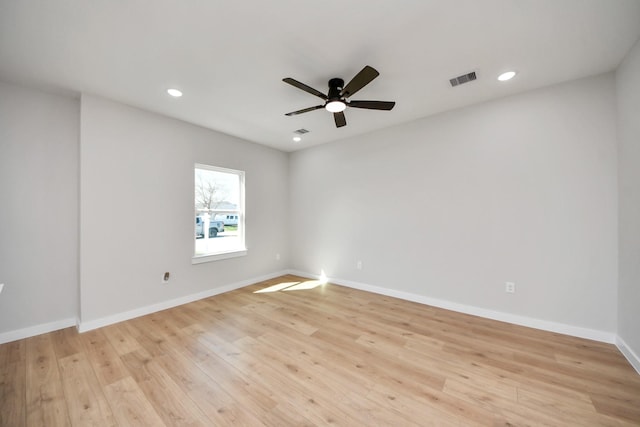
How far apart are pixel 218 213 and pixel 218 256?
0.73m

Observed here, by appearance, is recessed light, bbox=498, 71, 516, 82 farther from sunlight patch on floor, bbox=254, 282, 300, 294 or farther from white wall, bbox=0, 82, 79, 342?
white wall, bbox=0, 82, 79, 342

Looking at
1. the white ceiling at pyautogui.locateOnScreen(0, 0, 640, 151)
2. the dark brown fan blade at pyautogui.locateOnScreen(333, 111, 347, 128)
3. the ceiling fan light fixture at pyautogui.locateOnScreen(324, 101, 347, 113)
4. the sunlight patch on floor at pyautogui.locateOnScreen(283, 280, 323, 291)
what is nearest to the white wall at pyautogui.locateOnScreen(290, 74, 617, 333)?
the white ceiling at pyautogui.locateOnScreen(0, 0, 640, 151)

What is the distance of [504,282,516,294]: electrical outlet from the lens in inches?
110

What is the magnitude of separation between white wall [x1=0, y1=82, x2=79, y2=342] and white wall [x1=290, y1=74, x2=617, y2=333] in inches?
146

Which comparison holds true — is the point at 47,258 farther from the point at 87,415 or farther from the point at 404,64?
the point at 404,64

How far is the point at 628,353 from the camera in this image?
81.2 inches

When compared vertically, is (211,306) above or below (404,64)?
below

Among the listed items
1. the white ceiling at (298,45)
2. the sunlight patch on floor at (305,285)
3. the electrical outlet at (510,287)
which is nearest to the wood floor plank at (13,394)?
the white ceiling at (298,45)

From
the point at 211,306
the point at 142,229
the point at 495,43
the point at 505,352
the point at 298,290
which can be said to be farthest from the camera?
the point at 298,290

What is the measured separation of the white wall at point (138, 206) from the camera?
8.96 feet

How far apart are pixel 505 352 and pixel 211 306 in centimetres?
346

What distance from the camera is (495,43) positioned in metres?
1.95

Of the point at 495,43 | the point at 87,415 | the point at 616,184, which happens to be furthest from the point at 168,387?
the point at 616,184

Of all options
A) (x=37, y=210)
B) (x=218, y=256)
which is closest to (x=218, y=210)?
(x=218, y=256)
